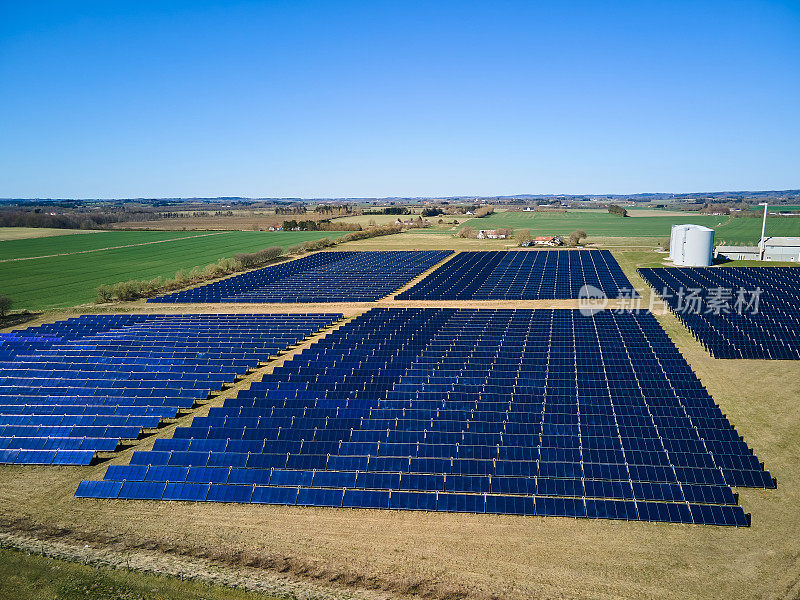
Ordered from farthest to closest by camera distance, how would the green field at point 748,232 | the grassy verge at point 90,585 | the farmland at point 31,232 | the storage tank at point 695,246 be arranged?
the farmland at point 31,232 → the green field at point 748,232 → the storage tank at point 695,246 → the grassy verge at point 90,585

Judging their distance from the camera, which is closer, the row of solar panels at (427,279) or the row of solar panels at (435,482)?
the row of solar panels at (435,482)

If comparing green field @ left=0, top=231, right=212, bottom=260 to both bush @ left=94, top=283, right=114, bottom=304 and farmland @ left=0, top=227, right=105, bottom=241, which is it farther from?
bush @ left=94, top=283, right=114, bottom=304

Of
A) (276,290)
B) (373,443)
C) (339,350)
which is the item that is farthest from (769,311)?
(276,290)

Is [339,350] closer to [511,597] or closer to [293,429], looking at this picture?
[293,429]

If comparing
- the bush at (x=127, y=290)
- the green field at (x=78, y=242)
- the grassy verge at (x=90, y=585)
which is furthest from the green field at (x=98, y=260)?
the grassy verge at (x=90, y=585)

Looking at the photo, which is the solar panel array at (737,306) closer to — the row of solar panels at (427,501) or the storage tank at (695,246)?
the storage tank at (695,246)

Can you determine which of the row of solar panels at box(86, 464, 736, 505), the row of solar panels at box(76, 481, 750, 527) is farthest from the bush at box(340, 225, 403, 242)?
the row of solar panels at box(76, 481, 750, 527)

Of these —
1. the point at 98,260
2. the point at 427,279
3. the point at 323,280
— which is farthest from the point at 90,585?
the point at 98,260

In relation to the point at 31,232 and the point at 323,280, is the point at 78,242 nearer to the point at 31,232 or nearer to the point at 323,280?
the point at 31,232
